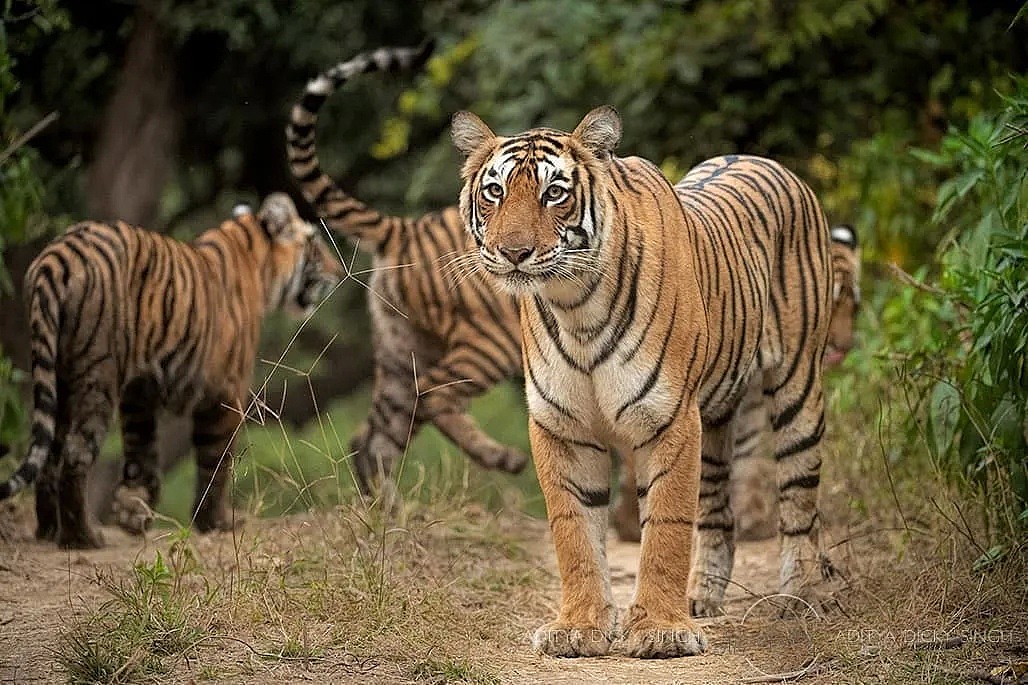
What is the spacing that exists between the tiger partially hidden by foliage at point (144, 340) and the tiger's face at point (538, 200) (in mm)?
2033

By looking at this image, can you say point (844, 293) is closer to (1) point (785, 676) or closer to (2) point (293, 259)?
(2) point (293, 259)

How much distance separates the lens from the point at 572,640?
14.3ft

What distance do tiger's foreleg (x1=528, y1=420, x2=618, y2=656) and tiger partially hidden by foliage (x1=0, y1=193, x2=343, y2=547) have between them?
6.53ft

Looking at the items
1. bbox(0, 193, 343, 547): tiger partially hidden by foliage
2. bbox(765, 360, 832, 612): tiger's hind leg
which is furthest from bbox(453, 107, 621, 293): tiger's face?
bbox(0, 193, 343, 547): tiger partially hidden by foliage

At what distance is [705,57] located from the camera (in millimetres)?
8172

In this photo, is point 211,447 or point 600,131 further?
point 211,447

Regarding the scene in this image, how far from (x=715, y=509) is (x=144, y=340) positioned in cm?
275

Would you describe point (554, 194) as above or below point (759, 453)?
above

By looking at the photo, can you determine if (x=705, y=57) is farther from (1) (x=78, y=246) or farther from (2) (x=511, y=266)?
(2) (x=511, y=266)

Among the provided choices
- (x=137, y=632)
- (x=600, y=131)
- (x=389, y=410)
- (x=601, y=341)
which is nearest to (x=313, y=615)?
(x=137, y=632)

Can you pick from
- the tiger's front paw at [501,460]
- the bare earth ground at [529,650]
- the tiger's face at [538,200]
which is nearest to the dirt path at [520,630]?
the bare earth ground at [529,650]

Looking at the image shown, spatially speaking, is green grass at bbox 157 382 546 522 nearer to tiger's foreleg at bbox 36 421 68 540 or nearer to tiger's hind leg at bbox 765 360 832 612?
tiger's foreleg at bbox 36 421 68 540

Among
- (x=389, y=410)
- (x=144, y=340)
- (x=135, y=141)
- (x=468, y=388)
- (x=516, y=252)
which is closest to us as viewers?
(x=516, y=252)

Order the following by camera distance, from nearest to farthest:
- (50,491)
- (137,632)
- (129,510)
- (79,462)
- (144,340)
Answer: (137,632) → (79,462) → (50,491) → (144,340) → (129,510)
